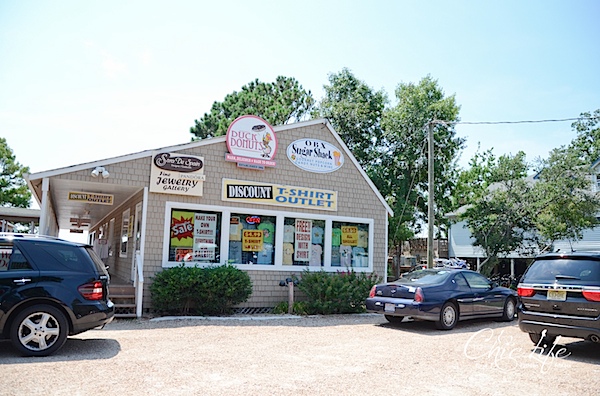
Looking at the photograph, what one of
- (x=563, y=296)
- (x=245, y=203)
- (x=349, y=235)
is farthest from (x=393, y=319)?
(x=245, y=203)

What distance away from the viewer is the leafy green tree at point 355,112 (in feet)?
97.5

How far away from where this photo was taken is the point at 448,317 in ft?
35.3

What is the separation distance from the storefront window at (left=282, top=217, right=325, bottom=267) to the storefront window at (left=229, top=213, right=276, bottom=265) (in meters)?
0.45

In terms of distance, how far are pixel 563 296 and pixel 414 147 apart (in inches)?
887

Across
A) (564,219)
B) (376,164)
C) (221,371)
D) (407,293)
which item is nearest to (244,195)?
(407,293)

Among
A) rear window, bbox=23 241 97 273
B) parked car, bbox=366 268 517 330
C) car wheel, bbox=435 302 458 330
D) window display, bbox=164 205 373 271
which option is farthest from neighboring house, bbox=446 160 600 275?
rear window, bbox=23 241 97 273

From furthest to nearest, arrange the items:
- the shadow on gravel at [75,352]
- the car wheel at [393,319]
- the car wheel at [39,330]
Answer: the car wheel at [393,319] < the car wheel at [39,330] < the shadow on gravel at [75,352]

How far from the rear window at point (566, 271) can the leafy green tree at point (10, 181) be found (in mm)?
38787

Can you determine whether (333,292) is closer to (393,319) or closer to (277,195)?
(393,319)

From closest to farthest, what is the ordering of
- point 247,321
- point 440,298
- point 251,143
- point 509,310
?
point 440,298 → point 247,321 → point 509,310 → point 251,143

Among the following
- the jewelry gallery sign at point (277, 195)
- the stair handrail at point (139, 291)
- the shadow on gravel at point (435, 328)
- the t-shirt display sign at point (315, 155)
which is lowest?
the shadow on gravel at point (435, 328)

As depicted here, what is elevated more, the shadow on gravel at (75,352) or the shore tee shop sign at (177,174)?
the shore tee shop sign at (177,174)

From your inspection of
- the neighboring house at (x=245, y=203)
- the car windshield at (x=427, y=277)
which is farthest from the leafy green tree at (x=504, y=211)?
the car windshield at (x=427, y=277)

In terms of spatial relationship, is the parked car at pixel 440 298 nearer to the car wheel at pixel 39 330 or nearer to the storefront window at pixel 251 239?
the storefront window at pixel 251 239
